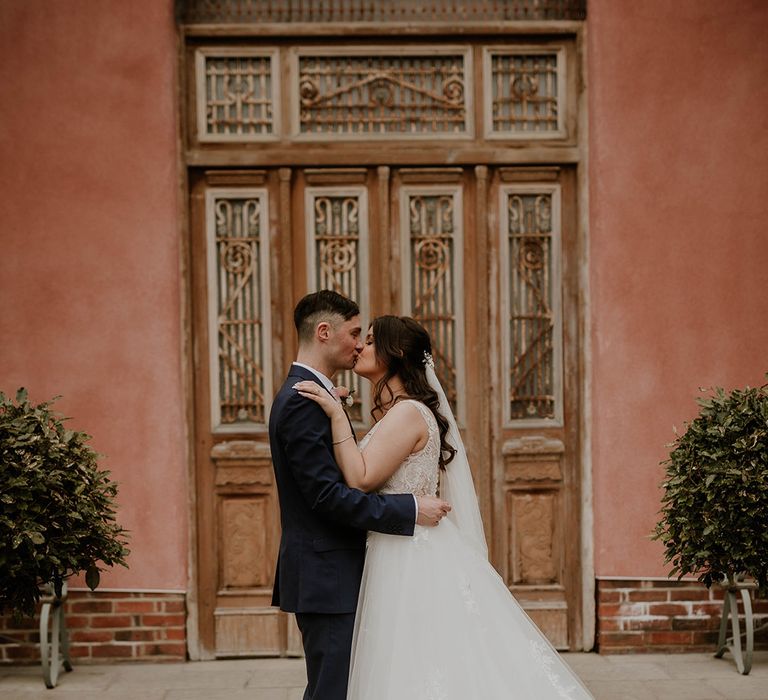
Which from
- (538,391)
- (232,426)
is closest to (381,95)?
(538,391)

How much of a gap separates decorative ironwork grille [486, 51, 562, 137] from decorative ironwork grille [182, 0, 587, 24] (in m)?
0.29

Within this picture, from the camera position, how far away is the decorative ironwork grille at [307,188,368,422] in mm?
6473

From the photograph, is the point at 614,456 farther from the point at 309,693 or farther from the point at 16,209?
the point at 16,209

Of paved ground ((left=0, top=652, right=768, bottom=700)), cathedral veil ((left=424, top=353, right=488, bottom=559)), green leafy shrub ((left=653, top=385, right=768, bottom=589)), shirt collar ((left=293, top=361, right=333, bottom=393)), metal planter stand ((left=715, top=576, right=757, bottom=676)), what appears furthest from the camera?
metal planter stand ((left=715, top=576, right=757, bottom=676))

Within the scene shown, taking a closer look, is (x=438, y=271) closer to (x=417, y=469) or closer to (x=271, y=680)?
(x=417, y=469)

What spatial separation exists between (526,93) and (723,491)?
9.28 feet

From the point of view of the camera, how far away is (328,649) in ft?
13.3

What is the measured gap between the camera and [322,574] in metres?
4.05

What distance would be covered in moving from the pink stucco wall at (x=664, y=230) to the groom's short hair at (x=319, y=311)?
106 inches

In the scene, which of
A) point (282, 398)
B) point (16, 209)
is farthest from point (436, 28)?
point (282, 398)

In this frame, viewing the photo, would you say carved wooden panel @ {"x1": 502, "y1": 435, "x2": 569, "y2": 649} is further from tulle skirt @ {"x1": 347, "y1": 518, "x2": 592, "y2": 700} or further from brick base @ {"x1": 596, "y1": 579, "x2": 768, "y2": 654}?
tulle skirt @ {"x1": 347, "y1": 518, "x2": 592, "y2": 700}

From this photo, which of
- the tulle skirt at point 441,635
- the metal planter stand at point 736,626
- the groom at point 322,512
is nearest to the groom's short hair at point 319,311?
the groom at point 322,512

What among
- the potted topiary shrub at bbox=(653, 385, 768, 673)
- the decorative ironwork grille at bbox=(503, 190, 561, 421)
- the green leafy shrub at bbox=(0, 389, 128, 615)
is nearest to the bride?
the potted topiary shrub at bbox=(653, 385, 768, 673)

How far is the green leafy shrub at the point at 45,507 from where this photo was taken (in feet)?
17.1
